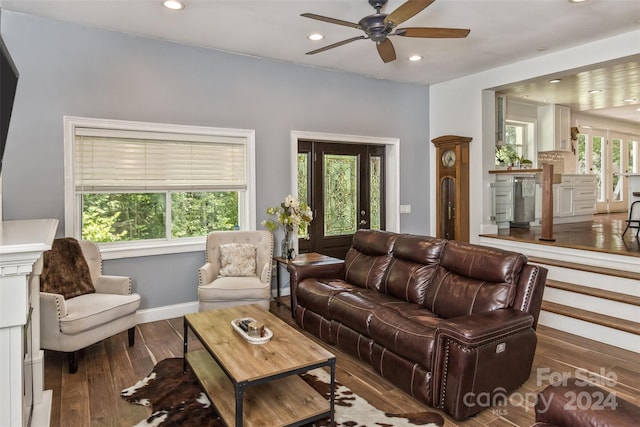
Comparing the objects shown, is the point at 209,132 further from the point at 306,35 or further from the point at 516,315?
the point at 516,315

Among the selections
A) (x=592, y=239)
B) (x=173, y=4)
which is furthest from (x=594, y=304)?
(x=173, y=4)

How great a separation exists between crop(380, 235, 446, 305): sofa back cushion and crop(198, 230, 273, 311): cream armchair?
1268 millimetres

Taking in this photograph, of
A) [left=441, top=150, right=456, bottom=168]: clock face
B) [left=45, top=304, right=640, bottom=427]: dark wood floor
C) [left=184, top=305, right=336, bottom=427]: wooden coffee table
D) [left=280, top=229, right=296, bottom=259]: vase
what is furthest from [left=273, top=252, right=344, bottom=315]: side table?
[left=441, top=150, right=456, bottom=168]: clock face

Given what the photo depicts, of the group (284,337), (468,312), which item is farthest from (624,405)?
(284,337)

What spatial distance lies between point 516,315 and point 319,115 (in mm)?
3608

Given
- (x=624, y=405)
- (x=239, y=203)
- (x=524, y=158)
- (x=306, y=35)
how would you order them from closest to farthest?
(x=624, y=405), (x=306, y=35), (x=239, y=203), (x=524, y=158)

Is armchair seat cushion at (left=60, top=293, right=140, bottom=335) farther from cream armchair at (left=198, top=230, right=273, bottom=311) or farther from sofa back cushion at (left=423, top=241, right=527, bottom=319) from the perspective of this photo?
sofa back cushion at (left=423, top=241, right=527, bottom=319)

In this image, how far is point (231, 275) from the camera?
4.37 m

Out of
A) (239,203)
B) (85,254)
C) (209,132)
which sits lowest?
(85,254)

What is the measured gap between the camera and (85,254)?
12.4 feet

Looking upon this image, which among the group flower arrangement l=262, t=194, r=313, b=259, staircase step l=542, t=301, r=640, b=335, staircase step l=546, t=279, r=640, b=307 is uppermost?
flower arrangement l=262, t=194, r=313, b=259

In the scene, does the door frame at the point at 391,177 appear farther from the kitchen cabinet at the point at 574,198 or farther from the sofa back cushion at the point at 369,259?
the kitchen cabinet at the point at 574,198

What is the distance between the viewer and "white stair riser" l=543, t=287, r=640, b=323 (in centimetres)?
376

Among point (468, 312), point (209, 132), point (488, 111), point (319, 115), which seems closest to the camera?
point (468, 312)
